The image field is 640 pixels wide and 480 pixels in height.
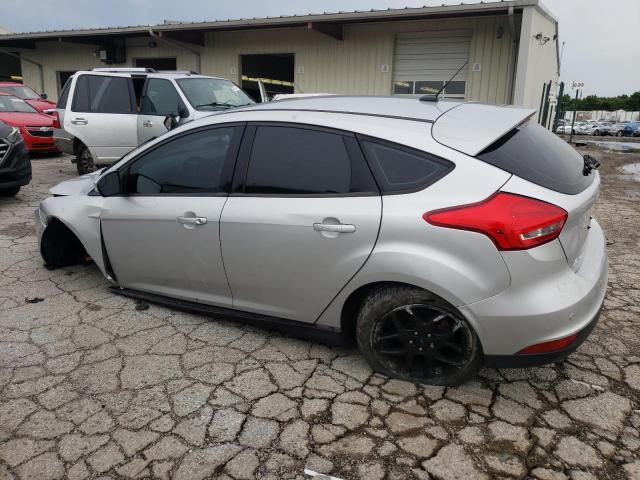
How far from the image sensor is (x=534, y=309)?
2393 mm

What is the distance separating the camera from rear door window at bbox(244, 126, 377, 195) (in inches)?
110

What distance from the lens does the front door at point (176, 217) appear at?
3.25 m

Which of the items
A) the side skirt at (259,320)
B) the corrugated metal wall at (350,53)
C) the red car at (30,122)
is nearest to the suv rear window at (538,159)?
the side skirt at (259,320)

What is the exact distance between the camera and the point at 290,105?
3.30 m

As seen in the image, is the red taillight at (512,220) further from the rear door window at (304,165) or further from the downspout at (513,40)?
the downspout at (513,40)

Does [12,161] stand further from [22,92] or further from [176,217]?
[22,92]

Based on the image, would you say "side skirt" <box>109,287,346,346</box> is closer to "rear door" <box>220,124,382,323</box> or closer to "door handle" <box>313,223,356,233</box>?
"rear door" <box>220,124,382,323</box>

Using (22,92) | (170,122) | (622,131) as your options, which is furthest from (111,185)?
(622,131)

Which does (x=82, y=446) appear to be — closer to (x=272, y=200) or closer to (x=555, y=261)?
(x=272, y=200)

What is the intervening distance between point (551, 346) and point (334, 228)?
1226 mm

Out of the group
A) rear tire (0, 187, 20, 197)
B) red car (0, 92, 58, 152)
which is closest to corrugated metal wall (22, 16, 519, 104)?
red car (0, 92, 58, 152)

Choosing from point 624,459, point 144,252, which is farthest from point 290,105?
point 624,459

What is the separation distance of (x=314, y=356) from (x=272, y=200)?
40.5 inches

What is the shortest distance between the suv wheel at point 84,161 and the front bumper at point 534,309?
319 inches
